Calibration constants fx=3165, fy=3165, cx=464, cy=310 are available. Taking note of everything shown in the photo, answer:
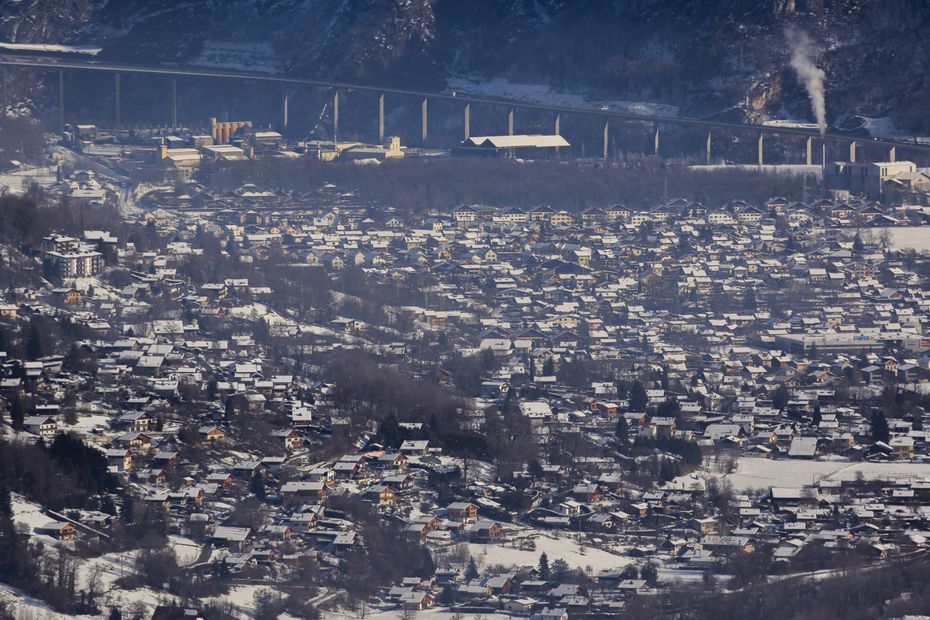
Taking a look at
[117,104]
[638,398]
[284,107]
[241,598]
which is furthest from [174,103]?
[241,598]

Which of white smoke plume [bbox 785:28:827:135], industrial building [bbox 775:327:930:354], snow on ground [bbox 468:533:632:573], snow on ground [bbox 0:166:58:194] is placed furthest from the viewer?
white smoke plume [bbox 785:28:827:135]

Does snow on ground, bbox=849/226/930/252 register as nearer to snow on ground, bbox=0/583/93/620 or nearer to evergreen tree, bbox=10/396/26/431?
evergreen tree, bbox=10/396/26/431

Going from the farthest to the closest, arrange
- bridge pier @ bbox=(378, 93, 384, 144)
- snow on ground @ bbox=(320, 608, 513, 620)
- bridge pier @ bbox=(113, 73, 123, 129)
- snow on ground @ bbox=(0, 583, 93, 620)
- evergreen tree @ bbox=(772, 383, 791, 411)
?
bridge pier @ bbox=(113, 73, 123, 129)
bridge pier @ bbox=(378, 93, 384, 144)
evergreen tree @ bbox=(772, 383, 791, 411)
snow on ground @ bbox=(320, 608, 513, 620)
snow on ground @ bbox=(0, 583, 93, 620)

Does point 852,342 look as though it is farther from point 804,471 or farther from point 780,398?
point 804,471

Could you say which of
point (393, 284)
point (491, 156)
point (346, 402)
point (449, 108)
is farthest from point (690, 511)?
point (449, 108)

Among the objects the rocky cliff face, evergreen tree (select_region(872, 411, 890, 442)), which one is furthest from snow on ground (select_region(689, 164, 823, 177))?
evergreen tree (select_region(872, 411, 890, 442))

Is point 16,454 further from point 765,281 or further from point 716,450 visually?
point 765,281
